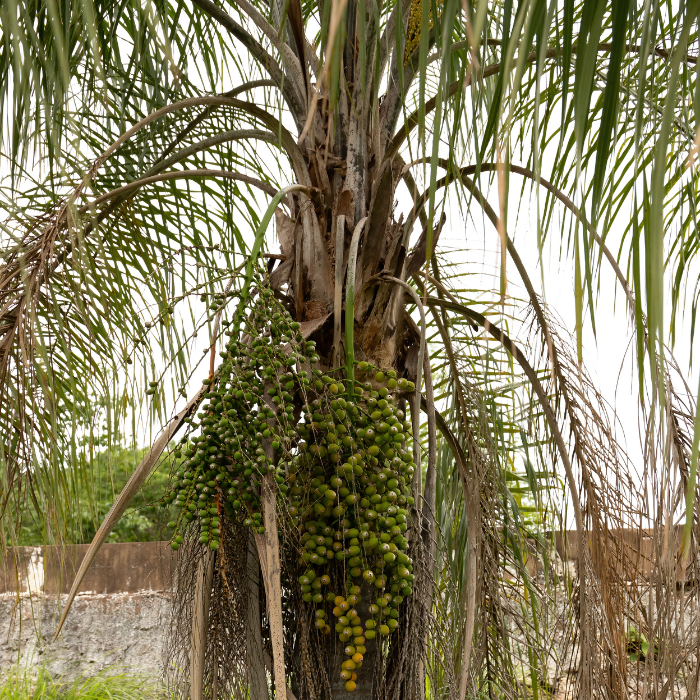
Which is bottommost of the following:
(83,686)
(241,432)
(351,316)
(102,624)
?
(83,686)

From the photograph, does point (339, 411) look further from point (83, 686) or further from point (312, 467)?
point (83, 686)

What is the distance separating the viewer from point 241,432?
1336mm

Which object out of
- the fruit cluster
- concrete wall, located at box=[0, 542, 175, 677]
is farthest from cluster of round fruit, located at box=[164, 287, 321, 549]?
concrete wall, located at box=[0, 542, 175, 677]

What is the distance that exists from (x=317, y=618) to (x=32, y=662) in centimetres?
332

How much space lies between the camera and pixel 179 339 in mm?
2600

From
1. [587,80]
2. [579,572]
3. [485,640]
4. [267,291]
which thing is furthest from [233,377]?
[485,640]

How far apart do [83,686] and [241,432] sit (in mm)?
3349

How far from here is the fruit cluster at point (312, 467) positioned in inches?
53.0

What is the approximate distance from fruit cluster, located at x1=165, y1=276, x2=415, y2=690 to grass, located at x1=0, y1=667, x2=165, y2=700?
2.55m

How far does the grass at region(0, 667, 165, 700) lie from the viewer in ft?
12.3

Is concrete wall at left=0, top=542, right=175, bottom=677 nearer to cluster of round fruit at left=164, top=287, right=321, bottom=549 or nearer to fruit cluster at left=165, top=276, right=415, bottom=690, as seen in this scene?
fruit cluster at left=165, top=276, right=415, bottom=690

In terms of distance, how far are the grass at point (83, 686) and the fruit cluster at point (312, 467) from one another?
2.55 meters

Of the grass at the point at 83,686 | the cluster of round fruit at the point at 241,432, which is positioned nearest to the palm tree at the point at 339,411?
the cluster of round fruit at the point at 241,432

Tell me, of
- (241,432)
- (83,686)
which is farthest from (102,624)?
(241,432)
